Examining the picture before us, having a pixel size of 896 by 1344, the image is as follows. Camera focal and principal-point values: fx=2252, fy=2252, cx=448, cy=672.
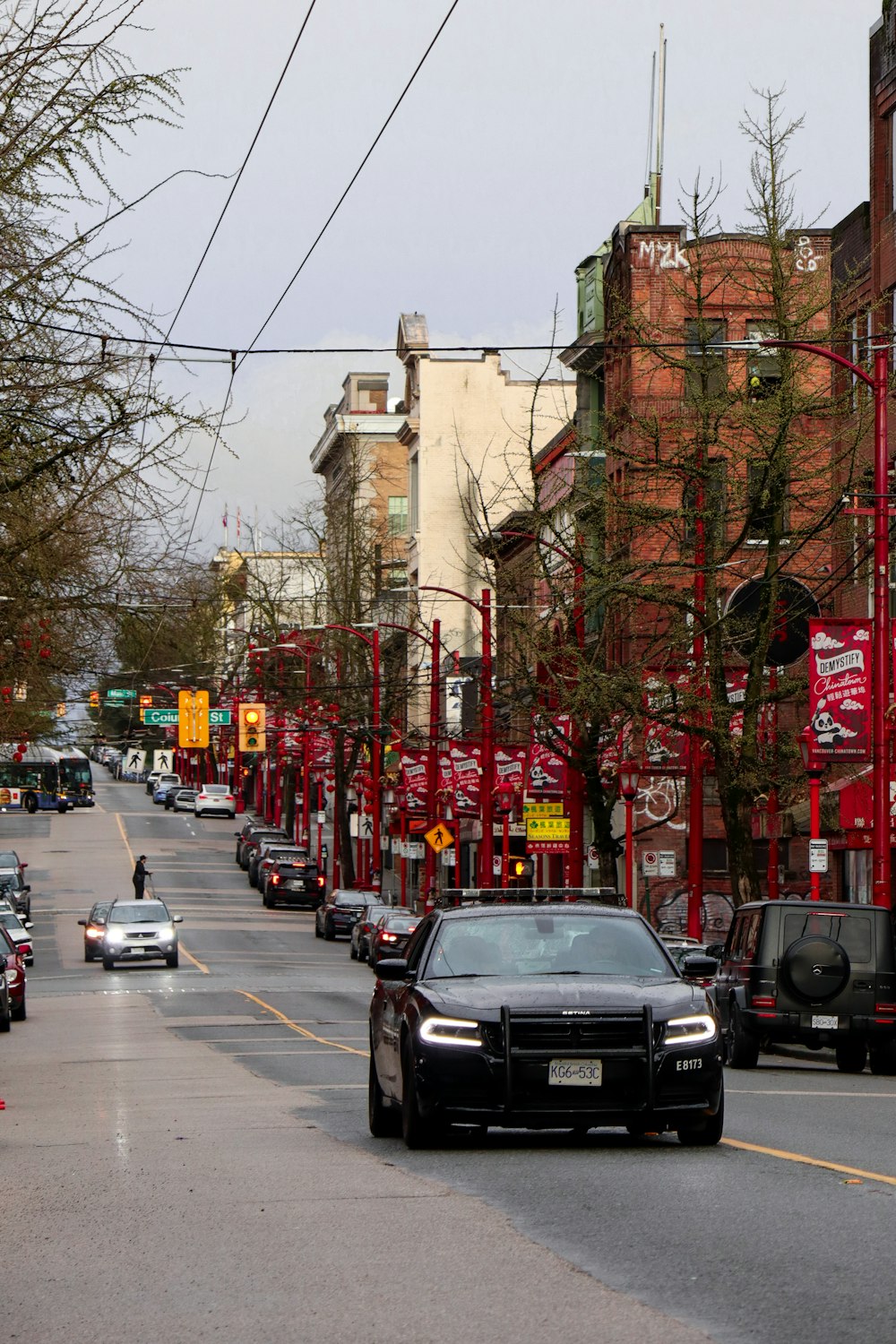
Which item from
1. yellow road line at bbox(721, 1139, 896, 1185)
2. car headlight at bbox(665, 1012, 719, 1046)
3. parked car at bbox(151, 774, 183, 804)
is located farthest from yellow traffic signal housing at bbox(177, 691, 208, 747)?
parked car at bbox(151, 774, 183, 804)

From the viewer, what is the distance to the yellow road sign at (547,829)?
51.0 m

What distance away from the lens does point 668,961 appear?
1364cm

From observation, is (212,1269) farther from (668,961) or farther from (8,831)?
(8,831)

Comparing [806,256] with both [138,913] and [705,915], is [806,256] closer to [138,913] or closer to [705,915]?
[705,915]

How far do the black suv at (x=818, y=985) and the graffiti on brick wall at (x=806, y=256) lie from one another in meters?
18.8

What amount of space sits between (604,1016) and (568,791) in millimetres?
34693

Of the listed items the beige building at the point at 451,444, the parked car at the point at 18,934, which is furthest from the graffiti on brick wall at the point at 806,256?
the beige building at the point at 451,444

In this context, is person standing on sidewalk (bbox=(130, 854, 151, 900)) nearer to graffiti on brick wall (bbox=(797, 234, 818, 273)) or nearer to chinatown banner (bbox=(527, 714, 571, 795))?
chinatown banner (bbox=(527, 714, 571, 795))

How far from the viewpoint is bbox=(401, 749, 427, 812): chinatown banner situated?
6400cm

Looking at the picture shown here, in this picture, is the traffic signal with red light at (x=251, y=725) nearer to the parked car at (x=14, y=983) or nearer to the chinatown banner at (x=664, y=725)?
the chinatown banner at (x=664, y=725)

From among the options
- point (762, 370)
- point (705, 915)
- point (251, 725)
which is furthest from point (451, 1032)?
point (251, 725)

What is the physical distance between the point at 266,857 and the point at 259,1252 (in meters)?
72.3

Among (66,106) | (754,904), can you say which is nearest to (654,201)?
(754,904)

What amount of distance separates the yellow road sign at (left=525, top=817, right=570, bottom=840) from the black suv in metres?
26.0
